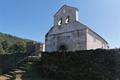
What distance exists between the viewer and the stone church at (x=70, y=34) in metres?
23.6

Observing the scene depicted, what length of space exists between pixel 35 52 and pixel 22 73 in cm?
773

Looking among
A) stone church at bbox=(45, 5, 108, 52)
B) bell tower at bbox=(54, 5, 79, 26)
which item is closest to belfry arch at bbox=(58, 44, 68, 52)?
stone church at bbox=(45, 5, 108, 52)

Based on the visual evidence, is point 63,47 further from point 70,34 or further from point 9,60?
point 9,60

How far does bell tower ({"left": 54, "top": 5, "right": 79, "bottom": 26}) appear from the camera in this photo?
79.4 ft

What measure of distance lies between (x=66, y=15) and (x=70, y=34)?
80.0 inches

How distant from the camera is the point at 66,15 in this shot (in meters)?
24.7

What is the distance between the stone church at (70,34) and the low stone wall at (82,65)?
16.2 feet

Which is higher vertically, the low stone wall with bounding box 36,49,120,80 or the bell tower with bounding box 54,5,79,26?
the bell tower with bounding box 54,5,79,26

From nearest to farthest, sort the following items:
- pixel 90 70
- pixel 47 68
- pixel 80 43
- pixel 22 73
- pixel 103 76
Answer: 1. pixel 103 76
2. pixel 90 70
3. pixel 22 73
4. pixel 47 68
5. pixel 80 43

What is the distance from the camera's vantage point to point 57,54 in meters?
18.8

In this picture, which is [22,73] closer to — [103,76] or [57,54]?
[57,54]

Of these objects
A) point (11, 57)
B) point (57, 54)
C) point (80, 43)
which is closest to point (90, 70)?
point (57, 54)

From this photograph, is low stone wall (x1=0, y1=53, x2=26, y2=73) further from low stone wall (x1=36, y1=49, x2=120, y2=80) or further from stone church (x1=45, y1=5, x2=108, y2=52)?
low stone wall (x1=36, y1=49, x2=120, y2=80)

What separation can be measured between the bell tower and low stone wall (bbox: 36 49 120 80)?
6.00 m
